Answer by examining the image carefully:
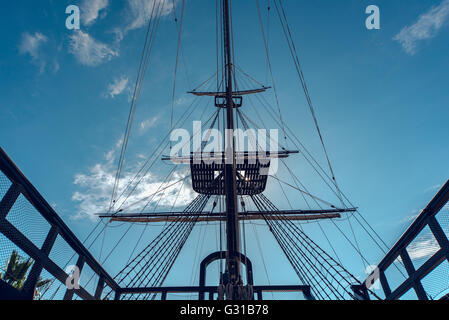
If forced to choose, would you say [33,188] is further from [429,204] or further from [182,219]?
[182,219]

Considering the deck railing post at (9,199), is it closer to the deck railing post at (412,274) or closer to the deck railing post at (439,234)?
the deck railing post at (439,234)

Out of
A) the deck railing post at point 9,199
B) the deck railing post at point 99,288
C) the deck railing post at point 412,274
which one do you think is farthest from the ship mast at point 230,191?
the deck railing post at point 9,199

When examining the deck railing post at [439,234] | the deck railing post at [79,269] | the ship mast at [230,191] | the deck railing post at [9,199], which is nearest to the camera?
the deck railing post at [9,199]

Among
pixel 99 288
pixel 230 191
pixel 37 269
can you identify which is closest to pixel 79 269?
pixel 37 269

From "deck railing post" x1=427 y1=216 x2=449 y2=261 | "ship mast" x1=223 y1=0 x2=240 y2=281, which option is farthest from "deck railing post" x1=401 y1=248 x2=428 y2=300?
"ship mast" x1=223 y1=0 x2=240 y2=281

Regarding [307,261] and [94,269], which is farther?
[307,261]

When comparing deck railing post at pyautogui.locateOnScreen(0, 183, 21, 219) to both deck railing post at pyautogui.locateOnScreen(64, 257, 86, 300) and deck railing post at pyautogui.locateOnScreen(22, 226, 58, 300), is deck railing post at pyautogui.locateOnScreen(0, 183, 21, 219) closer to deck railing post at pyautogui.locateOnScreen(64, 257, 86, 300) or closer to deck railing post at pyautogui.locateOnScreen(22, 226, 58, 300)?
deck railing post at pyautogui.locateOnScreen(22, 226, 58, 300)

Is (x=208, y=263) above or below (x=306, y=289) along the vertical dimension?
above

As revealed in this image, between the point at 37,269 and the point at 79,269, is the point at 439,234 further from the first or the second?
the point at 79,269

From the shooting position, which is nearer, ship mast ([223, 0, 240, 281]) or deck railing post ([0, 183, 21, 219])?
deck railing post ([0, 183, 21, 219])

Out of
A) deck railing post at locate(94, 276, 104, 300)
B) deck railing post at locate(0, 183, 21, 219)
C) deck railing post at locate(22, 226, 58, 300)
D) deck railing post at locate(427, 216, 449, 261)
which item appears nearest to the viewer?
deck railing post at locate(0, 183, 21, 219)
